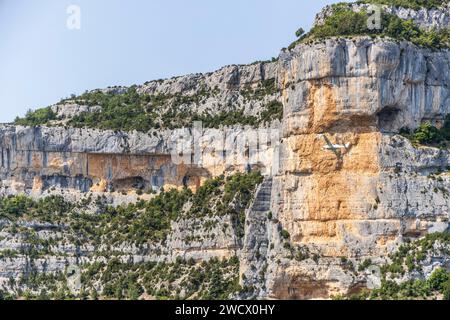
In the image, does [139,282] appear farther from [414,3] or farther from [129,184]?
[414,3]

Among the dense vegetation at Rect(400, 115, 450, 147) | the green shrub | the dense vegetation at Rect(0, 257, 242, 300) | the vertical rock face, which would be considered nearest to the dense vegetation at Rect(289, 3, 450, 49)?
the vertical rock face

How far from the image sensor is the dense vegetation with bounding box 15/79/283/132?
128 meters

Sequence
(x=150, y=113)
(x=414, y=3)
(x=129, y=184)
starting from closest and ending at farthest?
1. (x=414, y=3)
2. (x=129, y=184)
3. (x=150, y=113)

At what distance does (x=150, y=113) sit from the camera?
5379 inches

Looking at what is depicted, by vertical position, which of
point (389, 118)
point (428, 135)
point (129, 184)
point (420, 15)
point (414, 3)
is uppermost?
point (414, 3)

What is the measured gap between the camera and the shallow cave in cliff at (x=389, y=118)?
369ft

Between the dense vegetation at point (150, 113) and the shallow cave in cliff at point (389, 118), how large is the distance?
13.2m

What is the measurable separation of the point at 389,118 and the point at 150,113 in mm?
29212

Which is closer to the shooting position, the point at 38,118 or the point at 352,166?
the point at 352,166

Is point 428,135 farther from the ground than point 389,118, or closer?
closer

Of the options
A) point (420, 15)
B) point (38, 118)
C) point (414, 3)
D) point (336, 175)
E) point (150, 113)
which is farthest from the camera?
point (38, 118)

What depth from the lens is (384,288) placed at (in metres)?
107

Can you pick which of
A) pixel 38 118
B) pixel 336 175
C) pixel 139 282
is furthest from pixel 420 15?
pixel 38 118

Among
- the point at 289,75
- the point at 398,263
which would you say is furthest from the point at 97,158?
the point at 398,263
